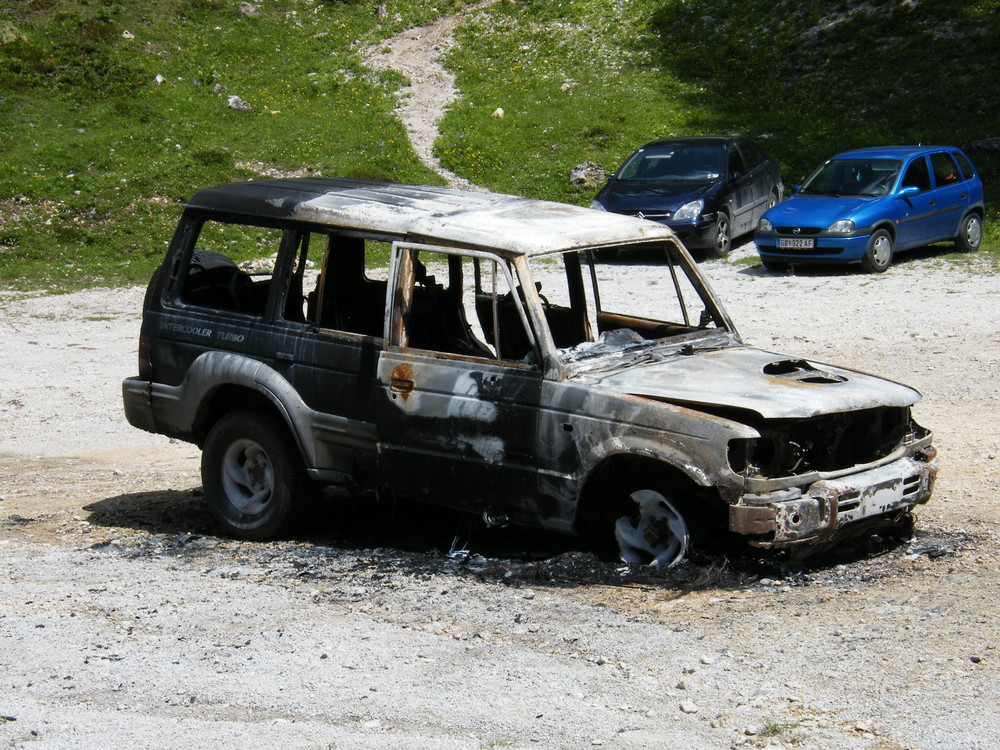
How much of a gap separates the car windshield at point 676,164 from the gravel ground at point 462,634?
423 inches

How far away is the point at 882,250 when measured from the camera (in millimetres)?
17078

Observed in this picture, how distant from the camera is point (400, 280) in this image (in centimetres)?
688

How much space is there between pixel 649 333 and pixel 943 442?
3.09 metres

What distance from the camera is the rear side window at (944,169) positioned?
1788 cm

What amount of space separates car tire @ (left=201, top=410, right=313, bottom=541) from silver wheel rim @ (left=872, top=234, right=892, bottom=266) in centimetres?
1161

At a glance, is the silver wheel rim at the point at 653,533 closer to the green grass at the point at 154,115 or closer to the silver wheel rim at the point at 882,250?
the silver wheel rim at the point at 882,250

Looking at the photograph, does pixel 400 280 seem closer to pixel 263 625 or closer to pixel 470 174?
pixel 263 625

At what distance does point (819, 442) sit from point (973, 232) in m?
13.1

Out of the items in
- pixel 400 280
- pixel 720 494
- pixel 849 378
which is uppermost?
pixel 400 280

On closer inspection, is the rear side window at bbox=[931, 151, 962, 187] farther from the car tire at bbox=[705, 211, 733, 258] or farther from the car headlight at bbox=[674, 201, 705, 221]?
the car headlight at bbox=[674, 201, 705, 221]

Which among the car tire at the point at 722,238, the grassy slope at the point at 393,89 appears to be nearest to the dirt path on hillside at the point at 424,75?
the grassy slope at the point at 393,89

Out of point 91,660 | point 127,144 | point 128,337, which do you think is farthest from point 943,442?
point 127,144

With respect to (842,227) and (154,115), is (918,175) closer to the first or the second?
(842,227)

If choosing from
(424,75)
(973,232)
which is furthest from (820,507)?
(424,75)
